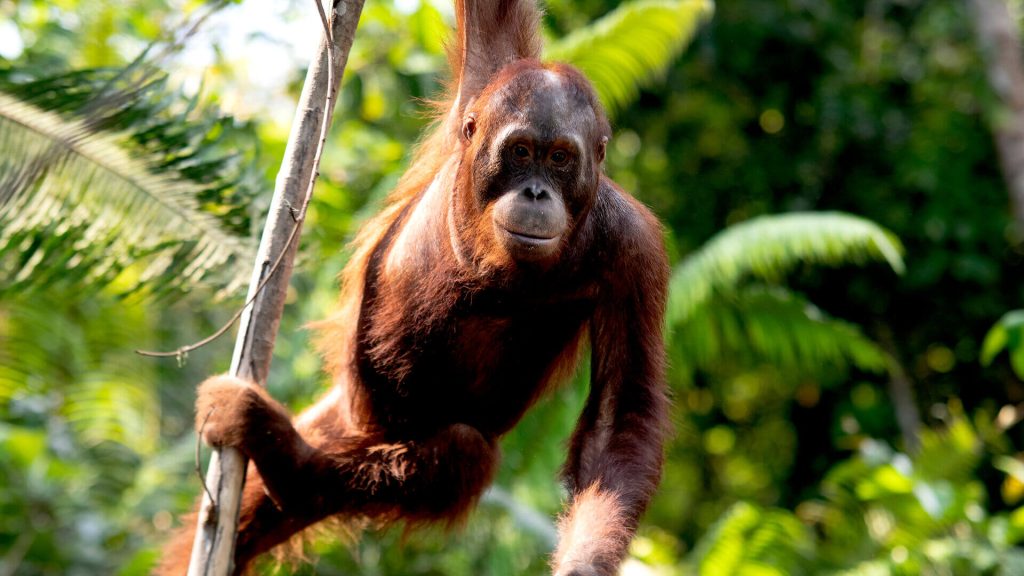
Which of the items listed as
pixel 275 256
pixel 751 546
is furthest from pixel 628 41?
pixel 275 256

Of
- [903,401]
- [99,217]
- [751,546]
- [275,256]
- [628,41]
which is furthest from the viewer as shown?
[903,401]

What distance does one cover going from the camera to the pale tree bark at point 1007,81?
355 inches

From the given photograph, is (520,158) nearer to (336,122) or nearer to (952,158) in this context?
(336,122)

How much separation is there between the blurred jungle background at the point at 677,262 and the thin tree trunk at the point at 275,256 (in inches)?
20.8

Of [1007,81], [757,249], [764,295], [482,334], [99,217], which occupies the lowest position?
[1007,81]

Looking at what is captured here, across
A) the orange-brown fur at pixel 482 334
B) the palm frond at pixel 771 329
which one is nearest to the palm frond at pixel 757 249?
the palm frond at pixel 771 329

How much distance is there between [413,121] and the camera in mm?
8469

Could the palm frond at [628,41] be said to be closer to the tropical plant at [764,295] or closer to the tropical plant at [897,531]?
the tropical plant at [764,295]

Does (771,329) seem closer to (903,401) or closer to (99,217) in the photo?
(903,401)

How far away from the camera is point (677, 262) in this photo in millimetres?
7617

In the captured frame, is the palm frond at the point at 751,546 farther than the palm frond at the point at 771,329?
No

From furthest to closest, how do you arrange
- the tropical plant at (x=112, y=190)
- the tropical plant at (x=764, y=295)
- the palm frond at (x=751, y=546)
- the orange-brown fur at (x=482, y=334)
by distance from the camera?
the tropical plant at (x=764, y=295) → the palm frond at (x=751, y=546) → the tropical plant at (x=112, y=190) → the orange-brown fur at (x=482, y=334)

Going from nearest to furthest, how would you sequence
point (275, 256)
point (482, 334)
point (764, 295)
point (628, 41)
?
point (275, 256)
point (482, 334)
point (628, 41)
point (764, 295)

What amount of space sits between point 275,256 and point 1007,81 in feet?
25.8
